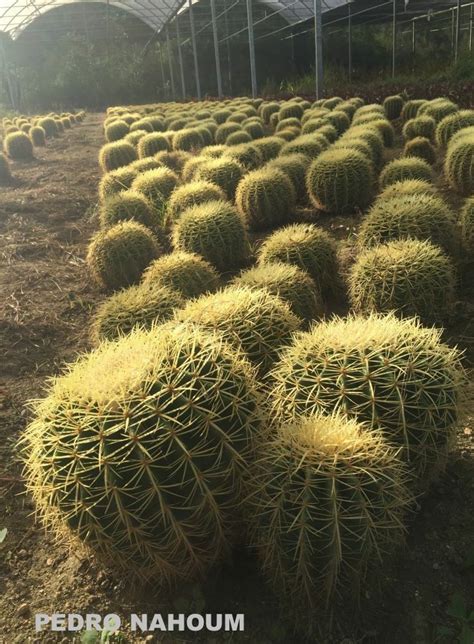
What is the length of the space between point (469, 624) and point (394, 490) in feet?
1.78

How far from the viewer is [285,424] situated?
2168mm

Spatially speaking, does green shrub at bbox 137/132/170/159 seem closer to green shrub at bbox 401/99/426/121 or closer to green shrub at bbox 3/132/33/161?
green shrub at bbox 401/99/426/121

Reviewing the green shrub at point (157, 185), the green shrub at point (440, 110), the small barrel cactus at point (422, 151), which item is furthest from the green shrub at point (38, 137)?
the small barrel cactus at point (422, 151)

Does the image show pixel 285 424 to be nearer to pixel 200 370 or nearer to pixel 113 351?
pixel 200 370

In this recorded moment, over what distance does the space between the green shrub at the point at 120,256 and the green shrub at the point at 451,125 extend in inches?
214

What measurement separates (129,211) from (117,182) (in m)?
1.69

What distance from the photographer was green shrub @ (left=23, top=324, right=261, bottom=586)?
1900 millimetres

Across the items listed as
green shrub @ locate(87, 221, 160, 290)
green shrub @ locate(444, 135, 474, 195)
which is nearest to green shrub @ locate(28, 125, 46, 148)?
green shrub @ locate(87, 221, 160, 290)

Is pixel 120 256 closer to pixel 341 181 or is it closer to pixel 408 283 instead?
pixel 341 181

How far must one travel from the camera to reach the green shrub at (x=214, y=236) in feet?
17.5

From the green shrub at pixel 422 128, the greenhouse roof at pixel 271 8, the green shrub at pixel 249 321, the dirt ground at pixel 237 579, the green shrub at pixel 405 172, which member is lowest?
the dirt ground at pixel 237 579

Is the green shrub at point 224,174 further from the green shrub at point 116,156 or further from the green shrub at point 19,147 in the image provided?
the green shrub at point 19,147

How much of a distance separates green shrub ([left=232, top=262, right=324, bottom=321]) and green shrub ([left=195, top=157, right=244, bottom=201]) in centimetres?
346

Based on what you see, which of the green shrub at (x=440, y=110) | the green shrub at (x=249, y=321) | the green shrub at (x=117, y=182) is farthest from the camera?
the green shrub at (x=440, y=110)
